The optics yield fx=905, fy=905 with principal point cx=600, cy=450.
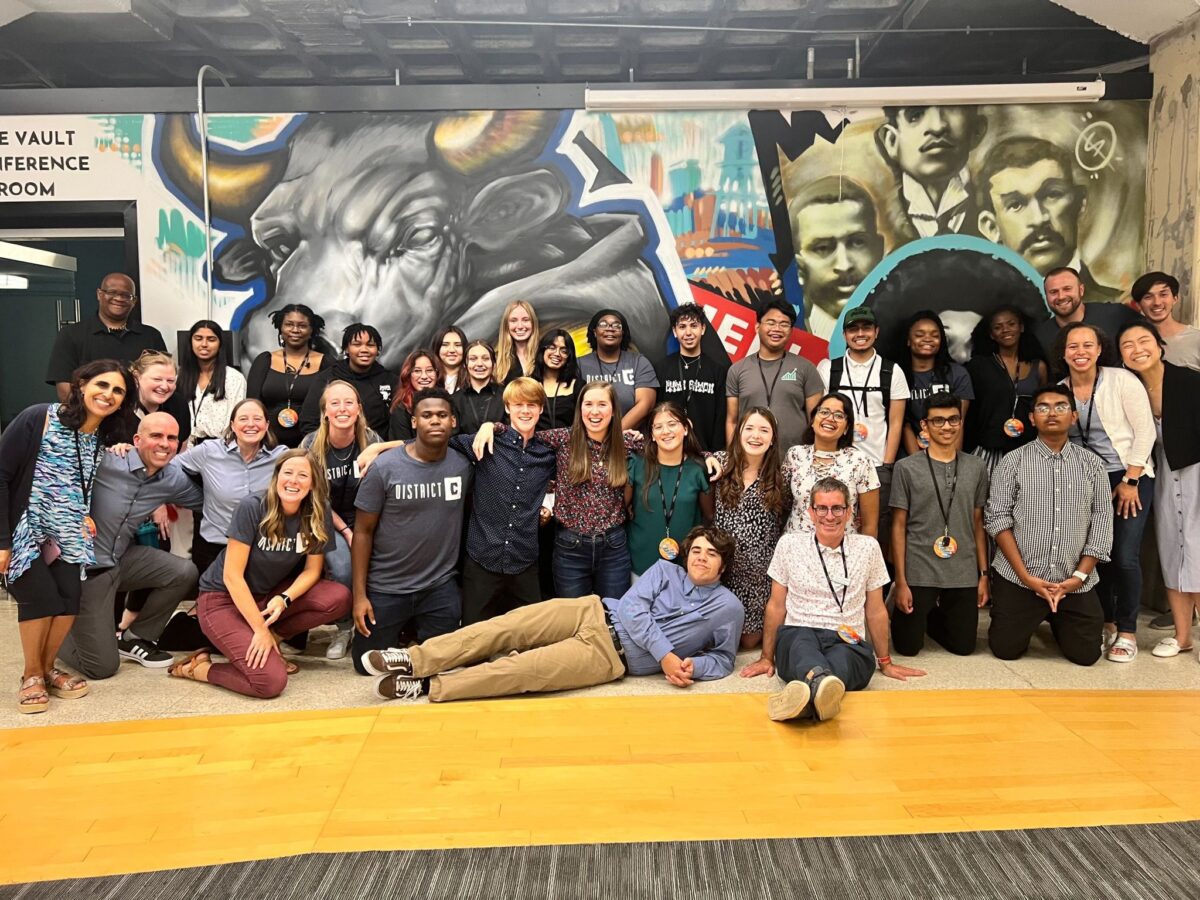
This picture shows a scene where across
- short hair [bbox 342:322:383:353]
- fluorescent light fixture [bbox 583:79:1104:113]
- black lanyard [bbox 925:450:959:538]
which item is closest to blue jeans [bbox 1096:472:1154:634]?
black lanyard [bbox 925:450:959:538]

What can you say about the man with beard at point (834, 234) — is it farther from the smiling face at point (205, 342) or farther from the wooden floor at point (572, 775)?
the smiling face at point (205, 342)

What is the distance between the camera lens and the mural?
19.5 ft

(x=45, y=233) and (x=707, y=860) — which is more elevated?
(x=45, y=233)

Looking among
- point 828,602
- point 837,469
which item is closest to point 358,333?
point 837,469

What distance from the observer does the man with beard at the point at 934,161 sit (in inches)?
235

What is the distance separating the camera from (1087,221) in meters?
5.98

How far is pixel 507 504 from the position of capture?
4402 mm

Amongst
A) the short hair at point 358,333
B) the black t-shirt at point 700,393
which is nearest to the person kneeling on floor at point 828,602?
the black t-shirt at point 700,393

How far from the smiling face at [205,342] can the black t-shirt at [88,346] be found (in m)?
0.47

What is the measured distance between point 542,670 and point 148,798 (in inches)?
59.9

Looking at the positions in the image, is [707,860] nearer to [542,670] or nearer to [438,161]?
[542,670]

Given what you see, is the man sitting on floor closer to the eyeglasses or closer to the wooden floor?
the wooden floor

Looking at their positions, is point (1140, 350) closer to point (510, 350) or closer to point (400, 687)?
point (510, 350)

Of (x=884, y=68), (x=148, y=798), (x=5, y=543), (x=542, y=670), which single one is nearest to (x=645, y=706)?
(x=542, y=670)
